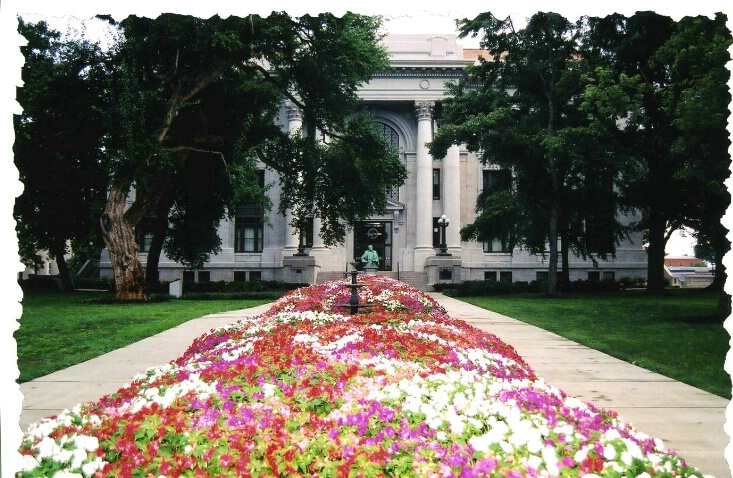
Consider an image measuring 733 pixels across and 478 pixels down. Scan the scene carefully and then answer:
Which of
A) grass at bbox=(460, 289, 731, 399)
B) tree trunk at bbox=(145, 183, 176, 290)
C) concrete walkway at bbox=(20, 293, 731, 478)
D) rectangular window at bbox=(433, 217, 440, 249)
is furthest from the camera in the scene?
rectangular window at bbox=(433, 217, 440, 249)

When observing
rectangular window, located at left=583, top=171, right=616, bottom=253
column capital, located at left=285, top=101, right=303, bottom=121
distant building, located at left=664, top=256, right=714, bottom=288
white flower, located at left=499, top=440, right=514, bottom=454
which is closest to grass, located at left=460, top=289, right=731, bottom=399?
white flower, located at left=499, top=440, right=514, bottom=454

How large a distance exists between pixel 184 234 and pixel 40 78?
15040mm

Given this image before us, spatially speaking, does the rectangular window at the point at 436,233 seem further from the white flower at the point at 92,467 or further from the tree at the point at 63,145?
the white flower at the point at 92,467

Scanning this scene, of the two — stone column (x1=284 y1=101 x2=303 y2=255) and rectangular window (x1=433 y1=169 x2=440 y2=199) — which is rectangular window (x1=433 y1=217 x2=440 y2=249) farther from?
stone column (x1=284 y1=101 x2=303 y2=255)

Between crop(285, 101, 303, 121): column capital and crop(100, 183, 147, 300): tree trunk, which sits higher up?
crop(285, 101, 303, 121): column capital

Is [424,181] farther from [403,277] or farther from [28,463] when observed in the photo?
[28,463]

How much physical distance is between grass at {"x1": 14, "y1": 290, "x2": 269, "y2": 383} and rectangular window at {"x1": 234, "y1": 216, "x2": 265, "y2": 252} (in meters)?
26.5

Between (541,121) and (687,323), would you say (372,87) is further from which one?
(687,323)

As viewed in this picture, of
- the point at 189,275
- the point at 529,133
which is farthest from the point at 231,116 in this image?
the point at 189,275

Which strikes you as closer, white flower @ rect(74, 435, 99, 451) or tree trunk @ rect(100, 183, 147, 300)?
white flower @ rect(74, 435, 99, 451)

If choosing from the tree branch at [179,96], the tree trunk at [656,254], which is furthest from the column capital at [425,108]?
the tree branch at [179,96]

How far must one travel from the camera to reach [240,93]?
26109mm

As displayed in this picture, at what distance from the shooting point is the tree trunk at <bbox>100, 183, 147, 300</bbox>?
22750mm

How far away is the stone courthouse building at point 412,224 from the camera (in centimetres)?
4397
